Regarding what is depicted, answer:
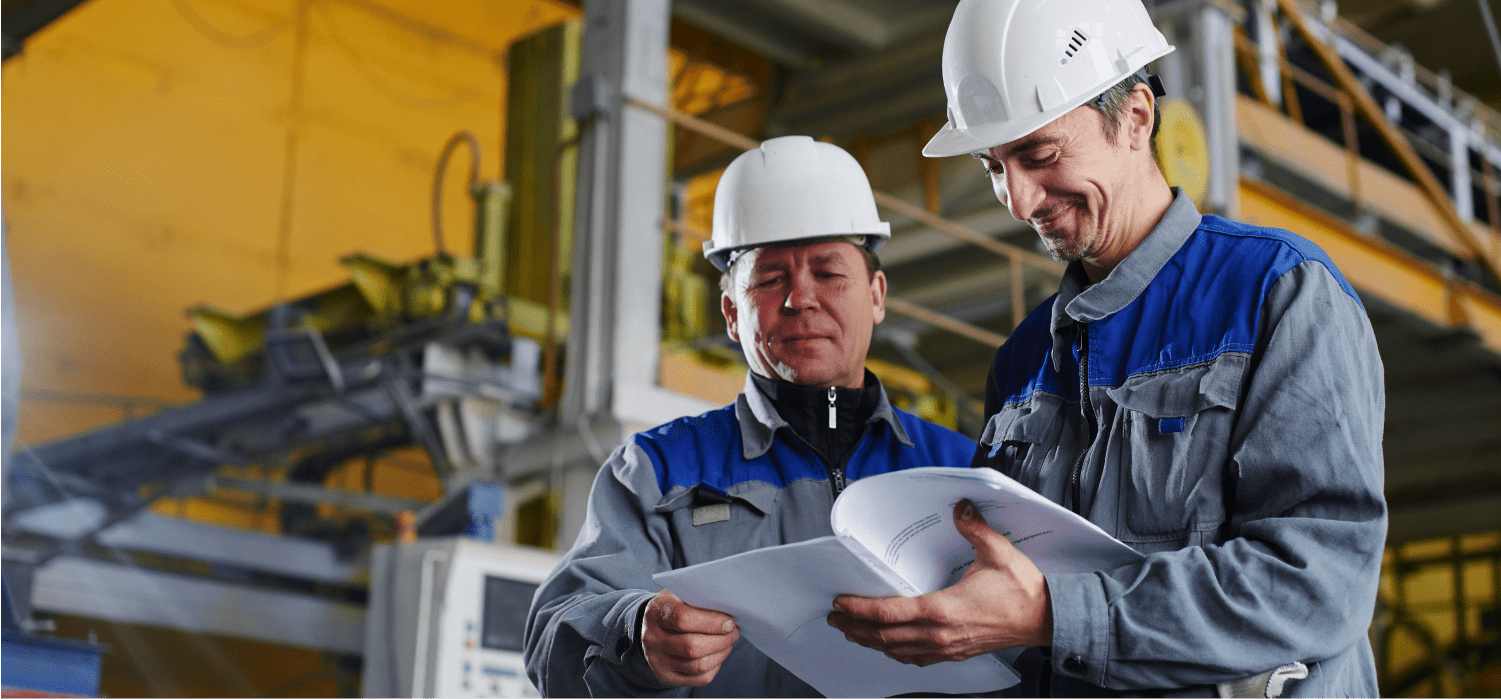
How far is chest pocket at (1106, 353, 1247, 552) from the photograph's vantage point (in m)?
1.75

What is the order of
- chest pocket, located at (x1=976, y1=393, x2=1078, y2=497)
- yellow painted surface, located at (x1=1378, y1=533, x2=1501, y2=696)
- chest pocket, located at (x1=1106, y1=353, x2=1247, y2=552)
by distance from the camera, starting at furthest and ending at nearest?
yellow painted surface, located at (x1=1378, y1=533, x2=1501, y2=696), chest pocket, located at (x1=976, y1=393, x2=1078, y2=497), chest pocket, located at (x1=1106, y1=353, x2=1247, y2=552)

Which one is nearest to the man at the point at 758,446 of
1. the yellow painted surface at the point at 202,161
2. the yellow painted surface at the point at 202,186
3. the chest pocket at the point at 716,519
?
the chest pocket at the point at 716,519

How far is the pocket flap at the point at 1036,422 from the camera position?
2061 millimetres

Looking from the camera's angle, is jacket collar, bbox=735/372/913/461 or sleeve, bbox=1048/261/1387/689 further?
jacket collar, bbox=735/372/913/461

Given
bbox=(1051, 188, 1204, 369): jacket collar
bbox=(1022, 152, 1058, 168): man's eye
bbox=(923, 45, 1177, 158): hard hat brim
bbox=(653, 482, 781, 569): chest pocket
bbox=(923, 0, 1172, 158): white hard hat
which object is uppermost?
bbox=(923, 0, 1172, 158): white hard hat

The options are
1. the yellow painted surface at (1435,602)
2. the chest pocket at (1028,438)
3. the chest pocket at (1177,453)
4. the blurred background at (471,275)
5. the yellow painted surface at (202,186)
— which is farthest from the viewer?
the yellow painted surface at (1435,602)

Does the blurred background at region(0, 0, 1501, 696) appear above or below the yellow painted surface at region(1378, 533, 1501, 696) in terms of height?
Result: above

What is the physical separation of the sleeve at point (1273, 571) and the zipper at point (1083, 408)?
23cm

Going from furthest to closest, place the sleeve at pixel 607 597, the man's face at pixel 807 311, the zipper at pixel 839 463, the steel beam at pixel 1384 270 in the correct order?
the steel beam at pixel 1384 270
the man's face at pixel 807 311
the zipper at pixel 839 463
the sleeve at pixel 607 597

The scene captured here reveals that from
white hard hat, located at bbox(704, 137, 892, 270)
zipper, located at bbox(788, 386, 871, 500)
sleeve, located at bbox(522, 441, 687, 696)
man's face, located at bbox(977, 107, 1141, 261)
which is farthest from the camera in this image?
white hard hat, located at bbox(704, 137, 892, 270)

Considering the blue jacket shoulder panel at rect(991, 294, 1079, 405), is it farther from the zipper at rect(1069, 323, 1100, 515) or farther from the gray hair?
the gray hair

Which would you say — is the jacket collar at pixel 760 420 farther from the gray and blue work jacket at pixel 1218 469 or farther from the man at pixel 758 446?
the gray and blue work jacket at pixel 1218 469

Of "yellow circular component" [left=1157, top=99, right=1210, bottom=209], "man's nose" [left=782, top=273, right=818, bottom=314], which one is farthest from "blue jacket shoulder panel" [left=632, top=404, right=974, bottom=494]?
"yellow circular component" [left=1157, top=99, right=1210, bottom=209]

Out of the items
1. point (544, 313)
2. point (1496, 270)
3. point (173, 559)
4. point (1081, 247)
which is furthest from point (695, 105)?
point (1081, 247)
